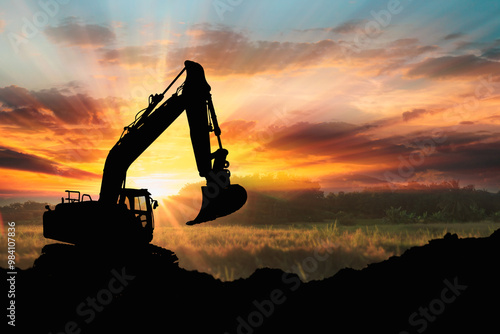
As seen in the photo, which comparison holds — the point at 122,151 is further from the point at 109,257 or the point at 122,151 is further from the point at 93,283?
the point at 93,283

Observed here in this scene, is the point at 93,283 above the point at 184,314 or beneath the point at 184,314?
above

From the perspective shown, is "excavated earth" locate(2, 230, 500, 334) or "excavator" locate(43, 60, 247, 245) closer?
"excavated earth" locate(2, 230, 500, 334)

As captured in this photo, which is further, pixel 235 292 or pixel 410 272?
pixel 235 292

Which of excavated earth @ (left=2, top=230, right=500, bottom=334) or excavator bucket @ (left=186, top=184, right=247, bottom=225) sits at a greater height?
excavator bucket @ (left=186, top=184, right=247, bottom=225)

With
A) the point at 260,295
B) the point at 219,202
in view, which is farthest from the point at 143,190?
the point at 260,295

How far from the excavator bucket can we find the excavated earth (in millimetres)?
2600

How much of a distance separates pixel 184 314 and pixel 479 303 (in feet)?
24.6

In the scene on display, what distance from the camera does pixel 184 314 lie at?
10.5 meters

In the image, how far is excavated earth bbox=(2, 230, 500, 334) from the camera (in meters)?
9.26

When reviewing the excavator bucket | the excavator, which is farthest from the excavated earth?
the excavator bucket

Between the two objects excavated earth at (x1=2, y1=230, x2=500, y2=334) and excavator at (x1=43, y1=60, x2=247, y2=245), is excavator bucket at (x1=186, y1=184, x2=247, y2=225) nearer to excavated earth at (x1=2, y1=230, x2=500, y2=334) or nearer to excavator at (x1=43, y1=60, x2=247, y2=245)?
excavator at (x1=43, y1=60, x2=247, y2=245)

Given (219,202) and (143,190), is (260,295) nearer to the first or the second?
(219,202)

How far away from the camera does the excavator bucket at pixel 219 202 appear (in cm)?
1090

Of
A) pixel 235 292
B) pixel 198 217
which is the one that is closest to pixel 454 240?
pixel 235 292
